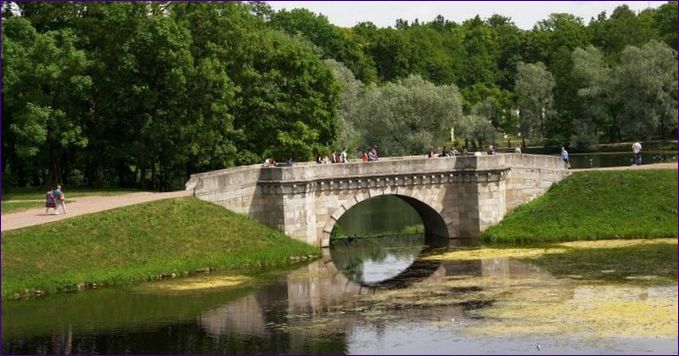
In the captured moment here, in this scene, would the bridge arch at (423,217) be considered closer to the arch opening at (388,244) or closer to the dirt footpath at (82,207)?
the arch opening at (388,244)

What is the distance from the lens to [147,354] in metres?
37.5

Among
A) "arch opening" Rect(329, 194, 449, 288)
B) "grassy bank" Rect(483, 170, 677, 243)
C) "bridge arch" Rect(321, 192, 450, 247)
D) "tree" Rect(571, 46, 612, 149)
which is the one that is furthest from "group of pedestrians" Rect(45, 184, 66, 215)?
"tree" Rect(571, 46, 612, 149)

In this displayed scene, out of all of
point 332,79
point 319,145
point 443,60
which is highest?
point 443,60

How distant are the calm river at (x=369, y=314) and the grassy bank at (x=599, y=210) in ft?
21.5

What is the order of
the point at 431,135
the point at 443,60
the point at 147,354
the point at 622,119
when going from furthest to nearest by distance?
1. the point at 443,60
2. the point at 622,119
3. the point at 431,135
4. the point at 147,354

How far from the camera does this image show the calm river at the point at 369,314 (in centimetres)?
3769

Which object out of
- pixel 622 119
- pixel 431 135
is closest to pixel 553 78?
pixel 622 119

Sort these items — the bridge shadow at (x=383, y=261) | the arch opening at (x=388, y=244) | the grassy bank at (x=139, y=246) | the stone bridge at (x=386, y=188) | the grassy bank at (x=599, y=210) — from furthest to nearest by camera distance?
1. the grassy bank at (x=599, y=210)
2. the stone bridge at (x=386, y=188)
3. the arch opening at (x=388, y=244)
4. the bridge shadow at (x=383, y=261)
5. the grassy bank at (x=139, y=246)

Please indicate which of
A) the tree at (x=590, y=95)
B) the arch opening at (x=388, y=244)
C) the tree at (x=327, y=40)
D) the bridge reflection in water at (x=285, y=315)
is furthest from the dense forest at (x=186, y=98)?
the tree at (x=327, y=40)

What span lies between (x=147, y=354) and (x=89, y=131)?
32369 millimetres

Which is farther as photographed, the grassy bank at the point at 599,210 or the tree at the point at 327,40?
the tree at the point at 327,40

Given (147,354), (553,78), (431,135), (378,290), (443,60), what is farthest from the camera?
(443,60)

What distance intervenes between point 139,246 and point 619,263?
79.0 feet

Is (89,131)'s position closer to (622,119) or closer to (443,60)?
(622,119)
